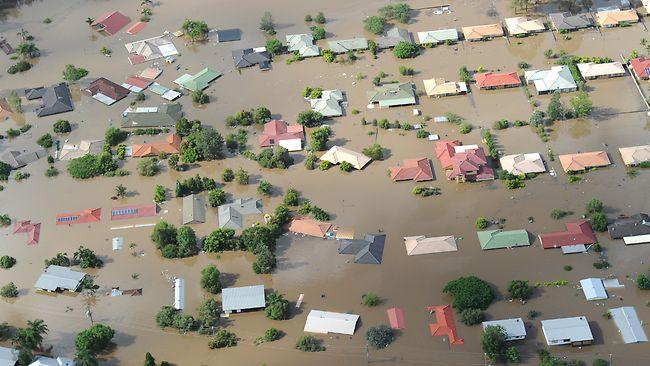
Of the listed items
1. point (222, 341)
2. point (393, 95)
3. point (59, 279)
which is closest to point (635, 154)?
point (393, 95)

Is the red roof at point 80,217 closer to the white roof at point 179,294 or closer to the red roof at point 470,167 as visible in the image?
the white roof at point 179,294

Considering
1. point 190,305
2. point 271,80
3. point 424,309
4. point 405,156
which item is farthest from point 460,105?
point 190,305

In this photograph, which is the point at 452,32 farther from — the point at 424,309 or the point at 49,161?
the point at 49,161

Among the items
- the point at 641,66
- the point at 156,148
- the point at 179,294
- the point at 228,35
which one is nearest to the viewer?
the point at 179,294

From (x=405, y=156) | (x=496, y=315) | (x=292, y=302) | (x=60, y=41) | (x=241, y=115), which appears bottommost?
(x=496, y=315)

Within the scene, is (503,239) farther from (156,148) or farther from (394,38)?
(156,148)

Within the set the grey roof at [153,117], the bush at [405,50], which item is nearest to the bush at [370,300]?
the grey roof at [153,117]
